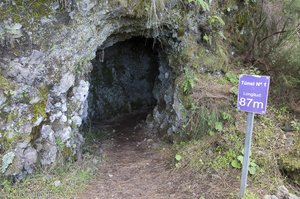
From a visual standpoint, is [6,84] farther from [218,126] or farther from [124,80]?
[124,80]

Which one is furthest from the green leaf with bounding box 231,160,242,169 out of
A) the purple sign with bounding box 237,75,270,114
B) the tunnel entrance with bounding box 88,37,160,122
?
the tunnel entrance with bounding box 88,37,160,122

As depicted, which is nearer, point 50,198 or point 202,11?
point 50,198

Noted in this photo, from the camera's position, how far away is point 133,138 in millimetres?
5871

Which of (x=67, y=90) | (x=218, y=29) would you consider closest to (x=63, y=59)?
(x=67, y=90)

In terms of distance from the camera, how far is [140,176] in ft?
14.2

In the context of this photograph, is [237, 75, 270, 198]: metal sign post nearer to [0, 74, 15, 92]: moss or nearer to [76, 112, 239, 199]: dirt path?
[76, 112, 239, 199]: dirt path

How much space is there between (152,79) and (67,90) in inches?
164

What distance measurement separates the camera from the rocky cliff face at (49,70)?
11.9 ft

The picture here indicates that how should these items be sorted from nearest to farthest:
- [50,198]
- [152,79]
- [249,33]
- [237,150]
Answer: [50,198] → [237,150] → [249,33] → [152,79]

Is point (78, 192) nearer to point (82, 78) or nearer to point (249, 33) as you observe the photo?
point (82, 78)

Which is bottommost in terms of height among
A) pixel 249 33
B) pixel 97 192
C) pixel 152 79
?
pixel 97 192

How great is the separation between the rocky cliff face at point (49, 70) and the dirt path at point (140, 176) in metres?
0.67

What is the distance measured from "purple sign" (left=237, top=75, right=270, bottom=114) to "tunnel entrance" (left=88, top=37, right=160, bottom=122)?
400 cm

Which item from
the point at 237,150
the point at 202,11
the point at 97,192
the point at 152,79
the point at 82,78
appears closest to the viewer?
the point at 97,192
